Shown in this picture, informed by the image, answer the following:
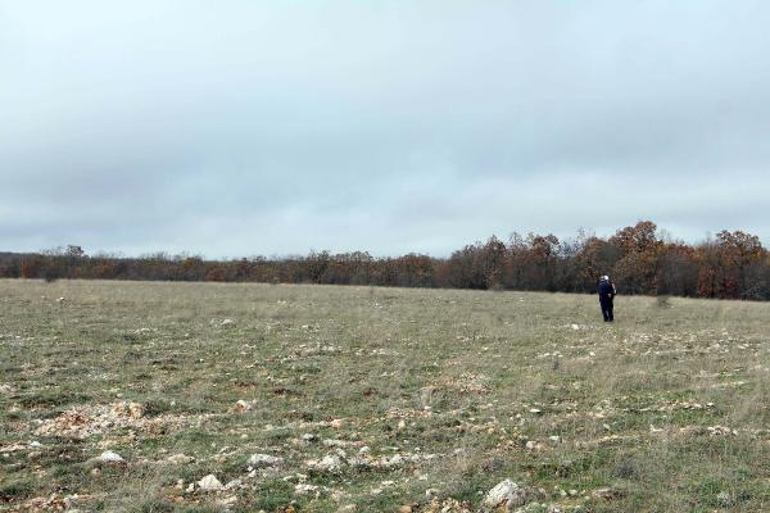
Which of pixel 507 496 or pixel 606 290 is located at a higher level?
pixel 606 290

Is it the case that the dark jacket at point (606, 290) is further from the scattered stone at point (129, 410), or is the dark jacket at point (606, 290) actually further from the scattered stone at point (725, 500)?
the scattered stone at point (725, 500)

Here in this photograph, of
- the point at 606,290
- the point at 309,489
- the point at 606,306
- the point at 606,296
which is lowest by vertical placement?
the point at 309,489

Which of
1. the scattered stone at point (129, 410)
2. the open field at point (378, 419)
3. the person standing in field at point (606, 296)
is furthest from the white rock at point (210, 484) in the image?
the person standing in field at point (606, 296)

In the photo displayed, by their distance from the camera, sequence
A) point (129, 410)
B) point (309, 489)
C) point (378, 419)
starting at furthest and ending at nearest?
point (129, 410) < point (378, 419) < point (309, 489)

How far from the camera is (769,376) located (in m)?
12.4

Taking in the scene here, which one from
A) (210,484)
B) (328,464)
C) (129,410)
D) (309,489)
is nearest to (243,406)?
(129,410)

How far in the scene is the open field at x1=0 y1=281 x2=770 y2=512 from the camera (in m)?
6.45

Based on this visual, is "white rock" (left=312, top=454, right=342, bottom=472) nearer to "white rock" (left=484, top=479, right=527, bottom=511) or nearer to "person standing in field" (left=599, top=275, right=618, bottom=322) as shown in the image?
"white rock" (left=484, top=479, right=527, bottom=511)

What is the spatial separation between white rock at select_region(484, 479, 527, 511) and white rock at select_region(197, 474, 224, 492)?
102 inches

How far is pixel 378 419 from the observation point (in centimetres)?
972

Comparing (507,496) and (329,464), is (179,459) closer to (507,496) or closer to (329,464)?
(329,464)

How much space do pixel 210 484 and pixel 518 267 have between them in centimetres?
7712

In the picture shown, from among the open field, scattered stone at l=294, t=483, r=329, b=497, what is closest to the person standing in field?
the open field

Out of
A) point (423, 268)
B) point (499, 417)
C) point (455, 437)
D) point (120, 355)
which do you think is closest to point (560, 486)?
point (455, 437)
